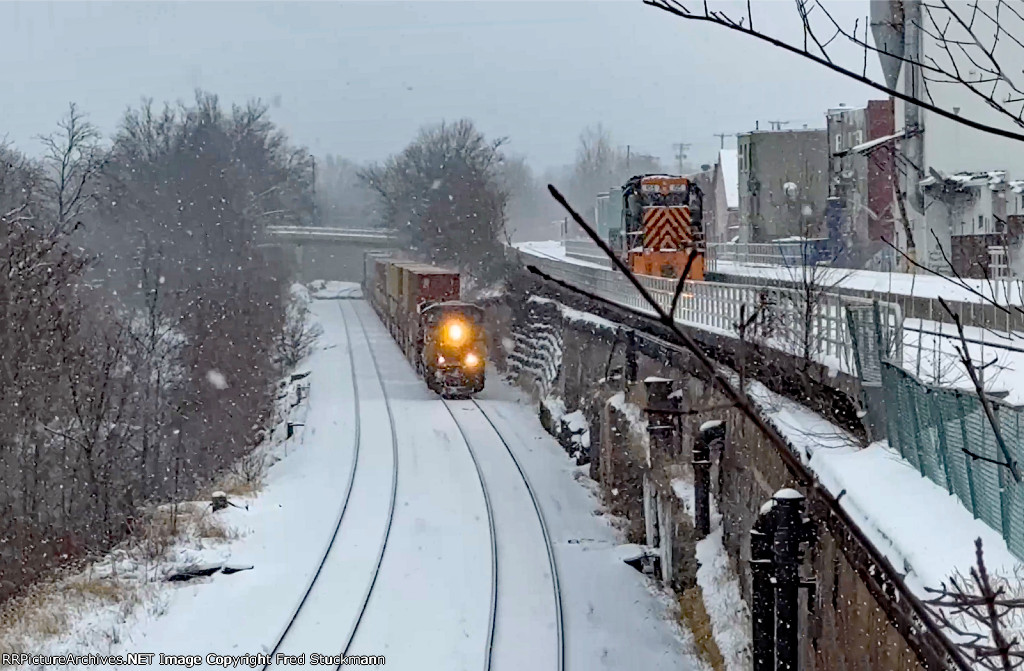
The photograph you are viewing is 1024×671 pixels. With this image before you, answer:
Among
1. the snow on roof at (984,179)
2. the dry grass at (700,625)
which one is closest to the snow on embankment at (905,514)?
the dry grass at (700,625)

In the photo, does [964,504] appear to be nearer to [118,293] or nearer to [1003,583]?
[1003,583]

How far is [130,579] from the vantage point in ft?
49.5

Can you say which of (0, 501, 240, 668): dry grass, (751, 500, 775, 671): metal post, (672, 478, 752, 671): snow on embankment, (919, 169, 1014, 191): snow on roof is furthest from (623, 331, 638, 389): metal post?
(751, 500, 775, 671): metal post

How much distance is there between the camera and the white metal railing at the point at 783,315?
12.2m

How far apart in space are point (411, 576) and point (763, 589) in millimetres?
6820

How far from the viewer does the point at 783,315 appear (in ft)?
45.4

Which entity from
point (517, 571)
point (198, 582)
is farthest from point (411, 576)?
point (198, 582)

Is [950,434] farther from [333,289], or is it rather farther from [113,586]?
[333,289]

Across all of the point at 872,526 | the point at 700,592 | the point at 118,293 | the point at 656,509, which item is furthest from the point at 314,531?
the point at 118,293

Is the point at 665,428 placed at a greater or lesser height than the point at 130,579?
greater

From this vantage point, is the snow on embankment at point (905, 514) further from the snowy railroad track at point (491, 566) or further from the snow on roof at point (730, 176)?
the snow on roof at point (730, 176)

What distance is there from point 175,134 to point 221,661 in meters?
63.4

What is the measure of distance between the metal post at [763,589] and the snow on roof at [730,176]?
185 ft

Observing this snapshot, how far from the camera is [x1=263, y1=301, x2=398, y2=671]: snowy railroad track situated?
1287 centimetres
